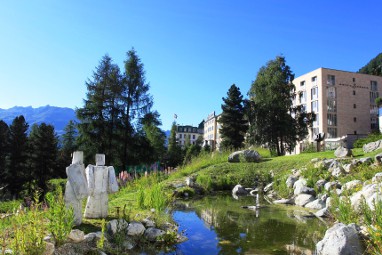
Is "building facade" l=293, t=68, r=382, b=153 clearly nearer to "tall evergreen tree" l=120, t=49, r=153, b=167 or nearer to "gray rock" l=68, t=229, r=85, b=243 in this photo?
"tall evergreen tree" l=120, t=49, r=153, b=167

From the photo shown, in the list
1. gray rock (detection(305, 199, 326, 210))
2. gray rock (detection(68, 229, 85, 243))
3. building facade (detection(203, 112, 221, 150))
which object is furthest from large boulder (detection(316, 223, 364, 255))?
building facade (detection(203, 112, 221, 150))

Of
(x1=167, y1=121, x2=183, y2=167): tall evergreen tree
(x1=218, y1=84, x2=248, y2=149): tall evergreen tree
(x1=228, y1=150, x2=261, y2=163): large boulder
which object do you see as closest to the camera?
(x1=228, y1=150, x2=261, y2=163): large boulder

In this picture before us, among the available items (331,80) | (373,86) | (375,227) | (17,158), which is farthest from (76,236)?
(373,86)

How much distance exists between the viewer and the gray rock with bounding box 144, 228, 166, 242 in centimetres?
610

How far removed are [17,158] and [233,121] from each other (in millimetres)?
24863

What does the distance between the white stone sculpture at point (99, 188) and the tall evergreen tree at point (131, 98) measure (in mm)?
19940

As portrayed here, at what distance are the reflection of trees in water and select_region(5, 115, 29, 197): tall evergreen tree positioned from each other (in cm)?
2766

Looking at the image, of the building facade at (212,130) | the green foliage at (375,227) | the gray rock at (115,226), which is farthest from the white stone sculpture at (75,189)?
the building facade at (212,130)

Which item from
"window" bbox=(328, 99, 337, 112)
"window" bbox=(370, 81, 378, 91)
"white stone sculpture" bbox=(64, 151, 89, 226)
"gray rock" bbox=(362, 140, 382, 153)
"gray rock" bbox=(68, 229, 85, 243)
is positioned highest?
"window" bbox=(370, 81, 378, 91)

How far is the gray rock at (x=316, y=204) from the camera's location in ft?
32.8

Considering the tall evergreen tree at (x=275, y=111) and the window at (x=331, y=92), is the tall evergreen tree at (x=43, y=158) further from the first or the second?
the window at (x=331, y=92)

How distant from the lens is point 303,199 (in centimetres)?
1098

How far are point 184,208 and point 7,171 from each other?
29.2 m

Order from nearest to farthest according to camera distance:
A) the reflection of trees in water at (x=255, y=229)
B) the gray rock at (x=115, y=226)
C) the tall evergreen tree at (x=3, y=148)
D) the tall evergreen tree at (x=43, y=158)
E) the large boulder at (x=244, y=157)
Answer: the gray rock at (x=115, y=226)
the reflection of trees in water at (x=255, y=229)
the large boulder at (x=244, y=157)
the tall evergreen tree at (x=43, y=158)
the tall evergreen tree at (x=3, y=148)
